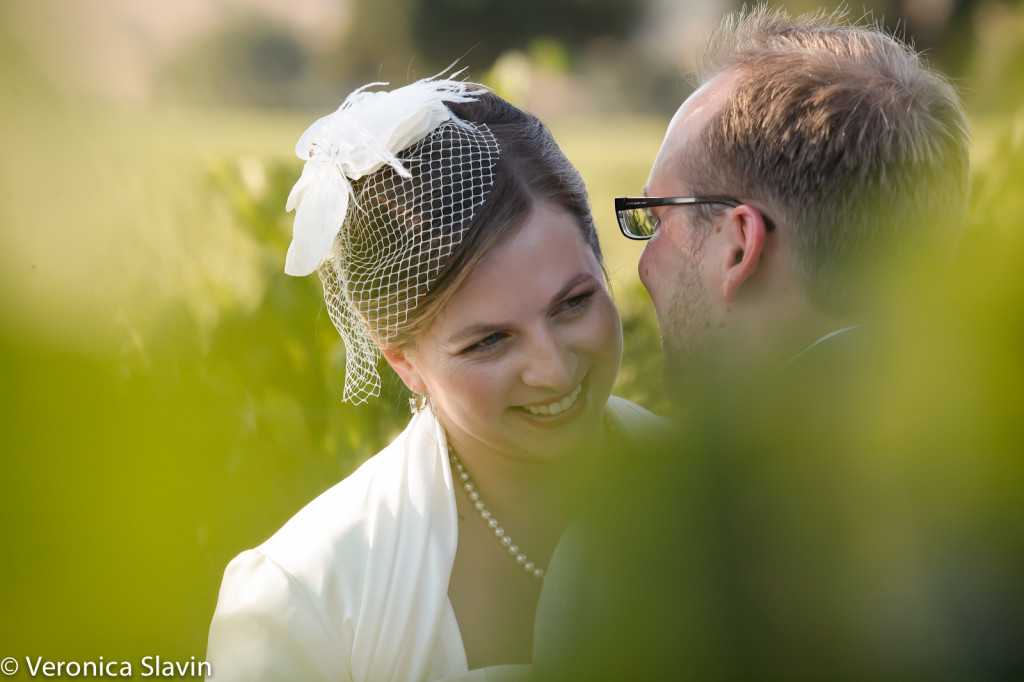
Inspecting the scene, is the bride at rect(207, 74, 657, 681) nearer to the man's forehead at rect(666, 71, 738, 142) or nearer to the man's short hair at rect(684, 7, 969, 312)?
the man's forehead at rect(666, 71, 738, 142)

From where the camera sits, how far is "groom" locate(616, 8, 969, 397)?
218 cm

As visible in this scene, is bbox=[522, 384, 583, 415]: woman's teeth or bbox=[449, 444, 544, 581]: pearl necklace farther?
bbox=[449, 444, 544, 581]: pearl necklace

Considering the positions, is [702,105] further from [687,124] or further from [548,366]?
[548,366]

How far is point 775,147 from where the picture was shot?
7.41ft

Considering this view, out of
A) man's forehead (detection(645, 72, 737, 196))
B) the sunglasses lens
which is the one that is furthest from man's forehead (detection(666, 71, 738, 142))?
the sunglasses lens

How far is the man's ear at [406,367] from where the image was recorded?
2.63 meters

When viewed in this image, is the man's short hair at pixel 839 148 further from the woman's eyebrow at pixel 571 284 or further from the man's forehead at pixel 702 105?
the woman's eyebrow at pixel 571 284

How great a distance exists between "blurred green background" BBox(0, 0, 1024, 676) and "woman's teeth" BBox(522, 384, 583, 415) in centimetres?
93

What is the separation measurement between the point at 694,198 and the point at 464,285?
2.21 ft

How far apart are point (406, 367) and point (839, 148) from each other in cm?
135

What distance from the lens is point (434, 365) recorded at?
248 cm

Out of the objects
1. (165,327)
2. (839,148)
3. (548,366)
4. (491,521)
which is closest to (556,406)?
(548,366)

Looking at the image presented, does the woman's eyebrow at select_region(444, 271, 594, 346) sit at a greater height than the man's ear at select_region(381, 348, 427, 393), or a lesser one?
lesser

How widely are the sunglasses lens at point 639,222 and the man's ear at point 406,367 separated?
758 mm
